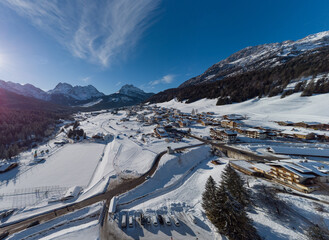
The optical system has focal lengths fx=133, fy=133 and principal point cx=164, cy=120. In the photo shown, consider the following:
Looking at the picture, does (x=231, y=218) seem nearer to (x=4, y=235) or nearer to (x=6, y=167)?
(x=4, y=235)

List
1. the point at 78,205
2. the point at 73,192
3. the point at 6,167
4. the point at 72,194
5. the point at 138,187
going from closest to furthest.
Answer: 1. the point at 78,205
2. the point at 72,194
3. the point at 73,192
4. the point at 138,187
5. the point at 6,167

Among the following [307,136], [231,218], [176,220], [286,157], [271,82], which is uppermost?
[271,82]

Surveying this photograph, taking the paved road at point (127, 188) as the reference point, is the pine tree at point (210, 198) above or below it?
above

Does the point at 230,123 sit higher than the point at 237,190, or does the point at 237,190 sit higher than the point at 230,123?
the point at 237,190

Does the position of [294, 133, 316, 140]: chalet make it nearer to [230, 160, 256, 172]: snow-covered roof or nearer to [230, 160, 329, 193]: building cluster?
[230, 160, 329, 193]: building cluster

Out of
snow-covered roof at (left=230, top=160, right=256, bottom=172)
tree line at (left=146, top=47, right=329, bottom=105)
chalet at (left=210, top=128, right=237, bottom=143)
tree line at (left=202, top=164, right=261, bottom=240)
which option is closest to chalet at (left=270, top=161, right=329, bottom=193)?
snow-covered roof at (left=230, top=160, right=256, bottom=172)

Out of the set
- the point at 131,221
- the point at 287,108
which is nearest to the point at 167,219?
the point at 131,221

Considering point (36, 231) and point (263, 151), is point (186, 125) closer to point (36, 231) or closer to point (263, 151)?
point (263, 151)

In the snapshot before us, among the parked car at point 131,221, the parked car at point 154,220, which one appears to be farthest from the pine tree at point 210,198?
the parked car at point 131,221

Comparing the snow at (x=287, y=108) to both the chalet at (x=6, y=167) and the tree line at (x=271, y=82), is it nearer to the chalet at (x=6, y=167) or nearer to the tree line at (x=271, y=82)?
the tree line at (x=271, y=82)
